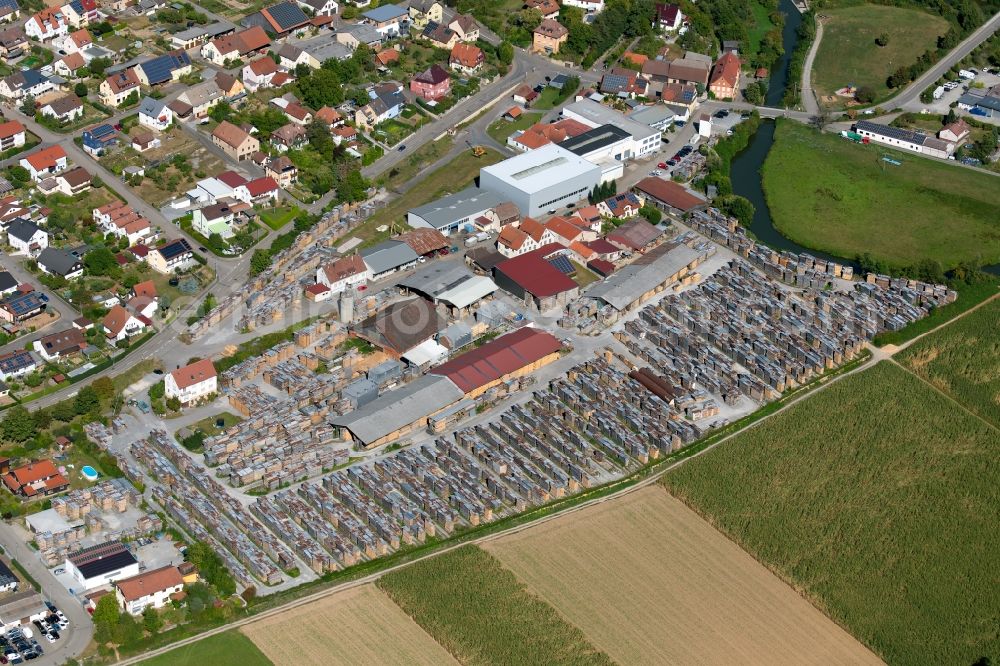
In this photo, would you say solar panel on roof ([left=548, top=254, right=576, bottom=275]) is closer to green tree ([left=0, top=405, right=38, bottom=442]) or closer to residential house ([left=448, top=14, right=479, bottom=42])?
green tree ([left=0, top=405, right=38, bottom=442])

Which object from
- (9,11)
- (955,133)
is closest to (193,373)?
(9,11)

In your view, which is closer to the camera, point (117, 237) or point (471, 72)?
point (117, 237)

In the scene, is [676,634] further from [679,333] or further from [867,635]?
[679,333]

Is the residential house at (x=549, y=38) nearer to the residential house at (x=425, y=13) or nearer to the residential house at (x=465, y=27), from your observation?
the residential house at (x=465, y=27)

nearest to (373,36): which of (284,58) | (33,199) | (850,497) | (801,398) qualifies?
(284,58)

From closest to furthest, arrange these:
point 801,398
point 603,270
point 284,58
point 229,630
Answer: point 229,630 < point 801,398 < point 603,270 < point 284,58

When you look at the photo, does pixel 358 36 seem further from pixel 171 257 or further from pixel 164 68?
pixel 171 257
